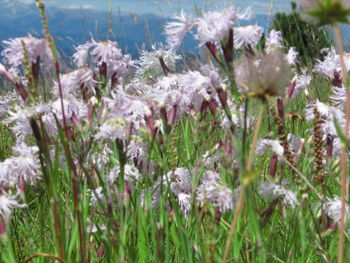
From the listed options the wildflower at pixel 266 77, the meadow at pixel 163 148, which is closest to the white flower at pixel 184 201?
the meadow at pixel 163 148

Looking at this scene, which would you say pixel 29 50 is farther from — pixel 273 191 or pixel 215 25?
pixel 273 191

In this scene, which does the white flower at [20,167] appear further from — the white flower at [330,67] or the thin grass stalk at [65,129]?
the white flower at [330,67]

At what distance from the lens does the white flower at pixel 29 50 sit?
39.2 inches

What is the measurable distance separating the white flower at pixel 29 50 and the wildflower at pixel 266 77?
0.50 metres

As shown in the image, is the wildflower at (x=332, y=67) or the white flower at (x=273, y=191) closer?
the white flower at (x=273, y=191)

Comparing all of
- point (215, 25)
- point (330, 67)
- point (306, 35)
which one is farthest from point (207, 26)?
point (306, 35)

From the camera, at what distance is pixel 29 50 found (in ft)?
3.27

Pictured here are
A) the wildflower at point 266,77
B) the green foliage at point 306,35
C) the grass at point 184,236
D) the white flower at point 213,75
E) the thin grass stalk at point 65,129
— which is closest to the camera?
the wildflower at point 266,77

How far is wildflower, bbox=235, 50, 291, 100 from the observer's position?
23.1 inches

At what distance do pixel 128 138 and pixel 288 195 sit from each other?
0.36 m

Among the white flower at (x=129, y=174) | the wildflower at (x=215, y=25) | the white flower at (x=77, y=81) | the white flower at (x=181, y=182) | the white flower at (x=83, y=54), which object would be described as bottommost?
the white flower at (x=181, y=182)

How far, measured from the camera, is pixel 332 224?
3.38 ft

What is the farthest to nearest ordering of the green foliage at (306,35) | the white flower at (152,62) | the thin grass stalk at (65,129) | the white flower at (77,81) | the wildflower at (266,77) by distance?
the green foliage at (306,35)
the white flower at (152,62)
the white flower at (77,81)
the thin grass stalk at (65,129)
the wildflower at (266,77)

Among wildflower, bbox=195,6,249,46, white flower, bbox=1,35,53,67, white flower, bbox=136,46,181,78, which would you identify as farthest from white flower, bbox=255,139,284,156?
white flower, bbox=136,46,181,78
